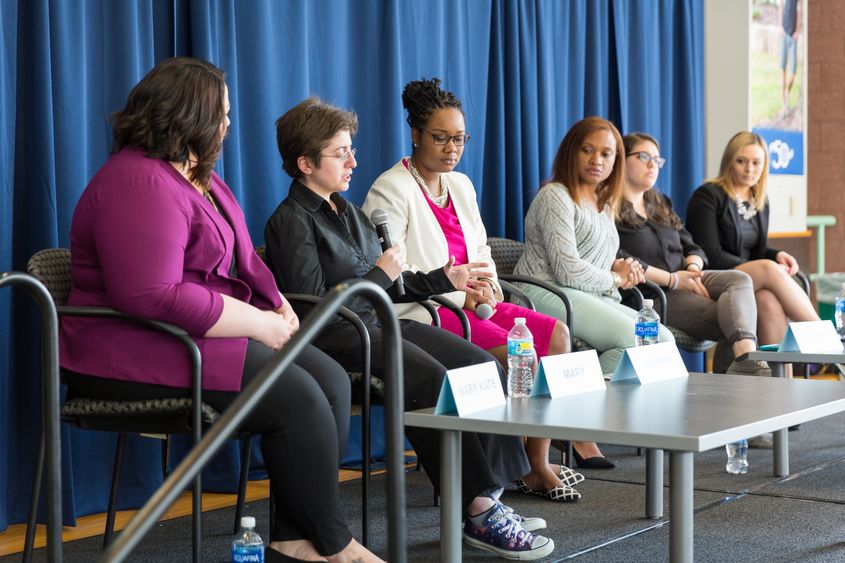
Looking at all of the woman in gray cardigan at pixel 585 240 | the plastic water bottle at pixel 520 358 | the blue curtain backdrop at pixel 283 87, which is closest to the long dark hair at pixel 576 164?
the woman in gray cardigan at pixel 585 240

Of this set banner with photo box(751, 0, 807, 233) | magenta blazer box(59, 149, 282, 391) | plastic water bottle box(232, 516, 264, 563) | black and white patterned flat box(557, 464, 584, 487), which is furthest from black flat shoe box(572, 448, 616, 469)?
banner with photo box(751, 0, 807, 233)

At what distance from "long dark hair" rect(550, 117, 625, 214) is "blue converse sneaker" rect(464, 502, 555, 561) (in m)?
1.63

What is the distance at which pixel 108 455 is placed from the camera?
3182mm

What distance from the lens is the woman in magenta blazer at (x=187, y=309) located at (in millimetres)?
2225

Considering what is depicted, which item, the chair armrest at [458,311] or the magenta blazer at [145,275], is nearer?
the magenta blazer at [145,275]

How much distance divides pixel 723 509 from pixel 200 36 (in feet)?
6.84

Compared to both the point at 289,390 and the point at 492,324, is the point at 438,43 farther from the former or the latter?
the point at 289,390

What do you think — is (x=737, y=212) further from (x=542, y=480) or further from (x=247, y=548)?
(x=247, y=548)

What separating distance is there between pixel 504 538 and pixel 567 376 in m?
0.55

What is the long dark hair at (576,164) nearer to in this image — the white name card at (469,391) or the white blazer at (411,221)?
the white blazer at (411,221)

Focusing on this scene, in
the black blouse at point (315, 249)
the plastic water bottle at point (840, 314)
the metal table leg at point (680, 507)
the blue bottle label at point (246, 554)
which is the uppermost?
the black blouse at point (315, 249)

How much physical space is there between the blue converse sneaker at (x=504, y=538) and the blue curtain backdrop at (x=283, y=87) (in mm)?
1066

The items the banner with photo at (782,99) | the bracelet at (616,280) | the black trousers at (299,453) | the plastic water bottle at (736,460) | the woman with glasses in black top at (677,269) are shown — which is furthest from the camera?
the banner with photo at (782,99)

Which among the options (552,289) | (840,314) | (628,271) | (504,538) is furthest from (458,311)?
(840,314)
